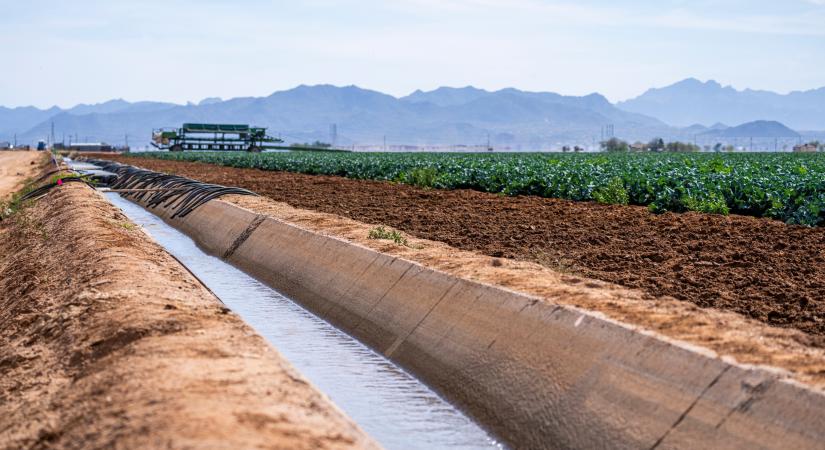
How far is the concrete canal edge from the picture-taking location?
7176 mm

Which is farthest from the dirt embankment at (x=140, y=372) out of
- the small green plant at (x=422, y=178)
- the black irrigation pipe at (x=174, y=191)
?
the small green plant at (x=422, y=178)

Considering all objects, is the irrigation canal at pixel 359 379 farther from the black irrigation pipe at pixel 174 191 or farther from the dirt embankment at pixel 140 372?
the black irrigation pipe at pixel 174 191

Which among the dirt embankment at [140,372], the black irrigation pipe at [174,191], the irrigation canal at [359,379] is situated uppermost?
the dirt embankment at [140,372]

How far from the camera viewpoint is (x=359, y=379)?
11.5 meters

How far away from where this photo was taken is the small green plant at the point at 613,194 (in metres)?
25.2

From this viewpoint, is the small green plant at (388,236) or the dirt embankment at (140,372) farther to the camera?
the small green plant at (388,236)

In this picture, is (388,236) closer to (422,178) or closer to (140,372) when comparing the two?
(140,372)

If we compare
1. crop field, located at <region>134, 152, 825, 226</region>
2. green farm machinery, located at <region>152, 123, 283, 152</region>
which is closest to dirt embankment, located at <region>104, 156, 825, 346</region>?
crop field, located at <region>134, 152, 825, 226</region>

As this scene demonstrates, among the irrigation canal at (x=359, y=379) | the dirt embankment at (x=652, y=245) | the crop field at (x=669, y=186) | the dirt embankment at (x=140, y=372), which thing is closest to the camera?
the dirt embankment at (x=140, y=372)

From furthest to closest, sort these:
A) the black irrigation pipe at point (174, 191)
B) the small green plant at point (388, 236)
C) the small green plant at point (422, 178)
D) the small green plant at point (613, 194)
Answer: the small green plant at point (422, 178)
the black irrigation pipe at point (174, 191)
the small green plant at point (613, 194)
the small green plant at point (388, 236)

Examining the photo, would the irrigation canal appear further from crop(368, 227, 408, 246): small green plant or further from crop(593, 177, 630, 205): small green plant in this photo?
crop(593, 177, 630, 205): small green plant

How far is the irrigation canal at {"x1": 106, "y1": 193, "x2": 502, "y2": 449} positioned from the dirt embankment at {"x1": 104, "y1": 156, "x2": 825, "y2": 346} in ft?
9.74

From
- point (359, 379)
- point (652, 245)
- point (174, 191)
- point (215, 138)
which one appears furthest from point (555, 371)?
point (215, 138)

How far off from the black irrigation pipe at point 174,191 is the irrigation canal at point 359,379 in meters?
12.7
